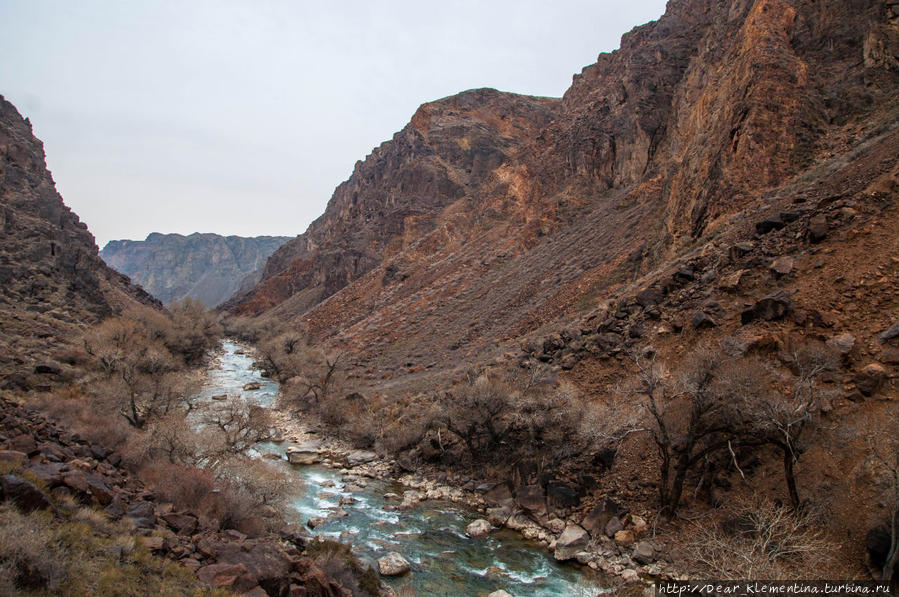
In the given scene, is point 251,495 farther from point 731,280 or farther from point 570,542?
point 731,280

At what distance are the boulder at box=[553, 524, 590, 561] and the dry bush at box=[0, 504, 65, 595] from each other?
1159 centimetres

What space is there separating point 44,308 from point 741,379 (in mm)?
43955

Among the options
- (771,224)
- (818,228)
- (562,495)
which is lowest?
(562,495)

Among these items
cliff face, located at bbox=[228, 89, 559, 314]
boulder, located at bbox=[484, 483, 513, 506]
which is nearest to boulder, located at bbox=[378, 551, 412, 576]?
boulder, located at bbox=[484, 483, 513, 506]

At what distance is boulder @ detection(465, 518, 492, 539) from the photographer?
1449 centimetres

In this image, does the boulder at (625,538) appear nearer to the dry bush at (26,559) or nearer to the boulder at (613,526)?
the boulder at (613,526)

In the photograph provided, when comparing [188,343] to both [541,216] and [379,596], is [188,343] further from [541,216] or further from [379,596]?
[379,596]

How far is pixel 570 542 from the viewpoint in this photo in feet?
43.5

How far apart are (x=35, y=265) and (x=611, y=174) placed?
51.3 metres

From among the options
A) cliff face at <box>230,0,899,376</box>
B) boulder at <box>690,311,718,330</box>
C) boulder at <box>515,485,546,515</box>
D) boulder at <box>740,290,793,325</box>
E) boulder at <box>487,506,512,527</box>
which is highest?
cliff face at <box>230,0,899,376</box>

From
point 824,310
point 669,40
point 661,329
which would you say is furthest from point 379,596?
point 669,40

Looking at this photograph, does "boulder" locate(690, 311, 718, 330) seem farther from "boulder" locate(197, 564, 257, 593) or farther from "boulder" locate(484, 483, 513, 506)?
"boulder" locate(197, 564, 257, 593)

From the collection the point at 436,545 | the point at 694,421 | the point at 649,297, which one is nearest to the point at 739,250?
the point at 649,297

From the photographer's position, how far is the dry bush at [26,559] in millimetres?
5180
